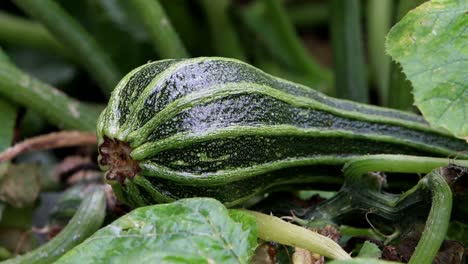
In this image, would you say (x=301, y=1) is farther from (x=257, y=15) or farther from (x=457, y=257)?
(x=457, y=257)

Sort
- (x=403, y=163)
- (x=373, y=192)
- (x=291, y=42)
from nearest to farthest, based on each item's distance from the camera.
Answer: (x=403, y=163) < (x=373, y=192) < (x=291, y=42)

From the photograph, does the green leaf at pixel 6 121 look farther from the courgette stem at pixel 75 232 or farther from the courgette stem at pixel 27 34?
the courgette stem at pixel 27 34

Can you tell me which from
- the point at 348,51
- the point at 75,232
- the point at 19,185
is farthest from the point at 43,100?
the point at 348,51

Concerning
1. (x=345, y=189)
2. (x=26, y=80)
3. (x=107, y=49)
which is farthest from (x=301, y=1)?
(x=345, y=189)

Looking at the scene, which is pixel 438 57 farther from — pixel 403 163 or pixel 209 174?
pixel 209 174

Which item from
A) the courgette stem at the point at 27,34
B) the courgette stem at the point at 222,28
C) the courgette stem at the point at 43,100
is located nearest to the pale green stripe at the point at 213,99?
the courgette stem at the point at 43,100

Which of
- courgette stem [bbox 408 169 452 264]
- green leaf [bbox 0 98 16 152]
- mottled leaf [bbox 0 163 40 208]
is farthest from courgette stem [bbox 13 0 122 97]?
courgette stem [bbox 408 169 452 264]

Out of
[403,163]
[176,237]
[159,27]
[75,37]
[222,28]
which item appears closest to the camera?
[176,237]

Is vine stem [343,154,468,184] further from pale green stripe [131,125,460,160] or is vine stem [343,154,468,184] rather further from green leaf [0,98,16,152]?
green leaf [0,98,16,152]
